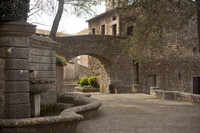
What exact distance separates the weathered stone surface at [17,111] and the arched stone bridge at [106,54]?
11.1 metres

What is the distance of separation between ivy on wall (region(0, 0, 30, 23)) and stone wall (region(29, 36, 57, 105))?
6.21 ft

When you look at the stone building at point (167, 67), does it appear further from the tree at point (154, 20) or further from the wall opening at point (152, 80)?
the tree at point (154, 20)

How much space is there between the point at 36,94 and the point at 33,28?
5.24 ft

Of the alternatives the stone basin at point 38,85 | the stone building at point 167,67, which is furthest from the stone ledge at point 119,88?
the stone basin at point 38,85

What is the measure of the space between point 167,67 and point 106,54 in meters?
5.83

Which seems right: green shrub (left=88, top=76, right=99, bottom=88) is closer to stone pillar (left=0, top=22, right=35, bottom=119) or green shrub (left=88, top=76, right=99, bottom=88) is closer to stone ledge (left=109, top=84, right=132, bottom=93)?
stone ledge (left=109, top=84, right=132, bottom=93)

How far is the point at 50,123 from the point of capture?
4.04m

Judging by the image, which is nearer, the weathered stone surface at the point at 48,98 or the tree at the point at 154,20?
the weathered stone surface at the point at 48,98

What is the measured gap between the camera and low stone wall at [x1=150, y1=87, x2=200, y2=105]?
903 cm

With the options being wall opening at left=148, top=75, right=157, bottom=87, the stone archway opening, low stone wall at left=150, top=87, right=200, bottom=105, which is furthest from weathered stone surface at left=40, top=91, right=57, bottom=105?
wall opening at left=148, top=75, right=157, bottom=87

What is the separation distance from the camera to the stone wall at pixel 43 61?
6812 millimetres

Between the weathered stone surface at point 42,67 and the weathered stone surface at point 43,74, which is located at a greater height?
the weathered stone surface at point 42,67

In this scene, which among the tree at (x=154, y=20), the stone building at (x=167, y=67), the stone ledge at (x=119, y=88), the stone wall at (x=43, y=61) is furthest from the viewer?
the stone building at (x=167, y=67)

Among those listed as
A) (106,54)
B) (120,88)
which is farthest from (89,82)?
(120,88)
